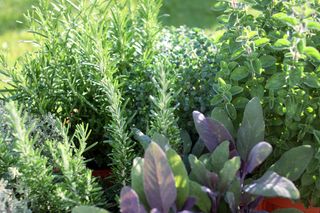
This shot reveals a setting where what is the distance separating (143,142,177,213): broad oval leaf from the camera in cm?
145

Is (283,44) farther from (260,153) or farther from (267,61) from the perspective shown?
(260,153)

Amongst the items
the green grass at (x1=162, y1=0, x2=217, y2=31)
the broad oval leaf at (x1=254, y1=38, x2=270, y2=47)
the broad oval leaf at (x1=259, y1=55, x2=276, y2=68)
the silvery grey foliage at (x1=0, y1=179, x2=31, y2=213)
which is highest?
the green grass at (x1=162, y1=0, x2=217, y2=31)

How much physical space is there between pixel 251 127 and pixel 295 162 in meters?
0.17

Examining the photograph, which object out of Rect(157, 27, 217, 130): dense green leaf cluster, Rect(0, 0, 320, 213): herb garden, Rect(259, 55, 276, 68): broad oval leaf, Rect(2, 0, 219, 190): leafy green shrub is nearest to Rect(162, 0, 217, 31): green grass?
Rect(157, 27, 217, 130): dense green leaf cluster

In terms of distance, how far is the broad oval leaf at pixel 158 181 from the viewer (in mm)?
1447

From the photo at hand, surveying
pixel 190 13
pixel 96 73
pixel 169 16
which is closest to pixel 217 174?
pixel 96 73

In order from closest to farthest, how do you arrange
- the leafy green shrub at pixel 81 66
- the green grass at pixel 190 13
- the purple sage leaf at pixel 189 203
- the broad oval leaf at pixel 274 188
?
1. the broad oval leaf at pixel 274 188
2. the purple sage leaf at pixel 189 203
3. the leafy green shrub at pixel 81 66
4. the green grass at pixel 190 13

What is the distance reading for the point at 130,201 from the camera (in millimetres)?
1434

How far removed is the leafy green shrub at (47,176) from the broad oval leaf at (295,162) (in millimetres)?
542

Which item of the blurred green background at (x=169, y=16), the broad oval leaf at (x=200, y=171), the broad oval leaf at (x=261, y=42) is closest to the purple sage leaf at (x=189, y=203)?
the broad oval leaf at (x=200, y=171)

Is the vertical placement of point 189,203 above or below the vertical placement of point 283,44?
below

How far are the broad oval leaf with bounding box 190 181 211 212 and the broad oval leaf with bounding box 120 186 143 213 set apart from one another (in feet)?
0.72

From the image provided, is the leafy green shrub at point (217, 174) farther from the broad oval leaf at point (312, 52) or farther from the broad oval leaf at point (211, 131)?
the broad oval leaf at point (312, 52)

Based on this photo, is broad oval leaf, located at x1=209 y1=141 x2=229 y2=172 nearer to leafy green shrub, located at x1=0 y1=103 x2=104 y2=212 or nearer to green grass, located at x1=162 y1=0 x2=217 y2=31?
leafy green shrub, located at x1=0 y1=103 x2=104 y2=212
